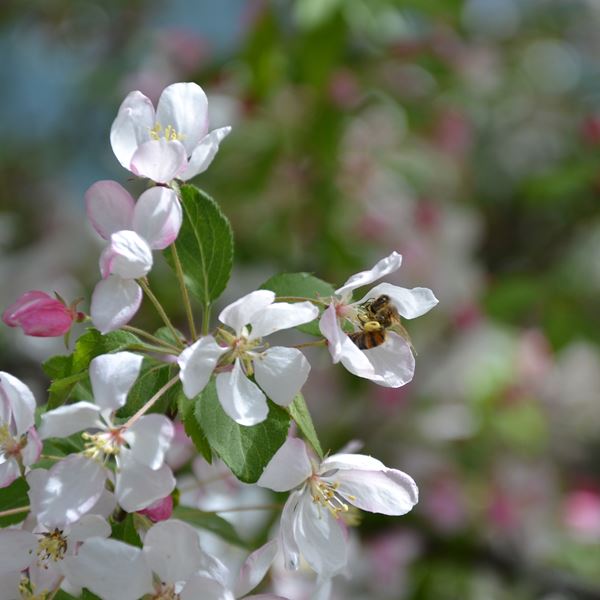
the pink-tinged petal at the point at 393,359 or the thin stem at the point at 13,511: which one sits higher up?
the pink-tinged petal at the point at 393,359

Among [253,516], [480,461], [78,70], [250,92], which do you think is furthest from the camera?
[78,70]

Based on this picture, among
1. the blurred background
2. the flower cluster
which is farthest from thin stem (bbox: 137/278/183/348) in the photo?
the blurred background

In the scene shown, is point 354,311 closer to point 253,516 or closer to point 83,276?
point 253,516

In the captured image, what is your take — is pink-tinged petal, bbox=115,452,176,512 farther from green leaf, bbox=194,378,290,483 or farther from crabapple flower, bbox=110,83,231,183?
crabapple flower, bbox=110,83,231,183

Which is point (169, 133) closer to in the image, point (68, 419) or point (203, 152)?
point (203, 152)

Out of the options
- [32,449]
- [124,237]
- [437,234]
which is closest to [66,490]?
[32,449]

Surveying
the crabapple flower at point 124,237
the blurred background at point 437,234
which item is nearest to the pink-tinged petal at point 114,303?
the crabapple flower at point 124,237

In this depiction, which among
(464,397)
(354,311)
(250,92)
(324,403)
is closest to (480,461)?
(464,397)

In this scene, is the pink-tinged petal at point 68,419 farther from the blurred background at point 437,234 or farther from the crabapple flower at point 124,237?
the blurred background at point 437,234
